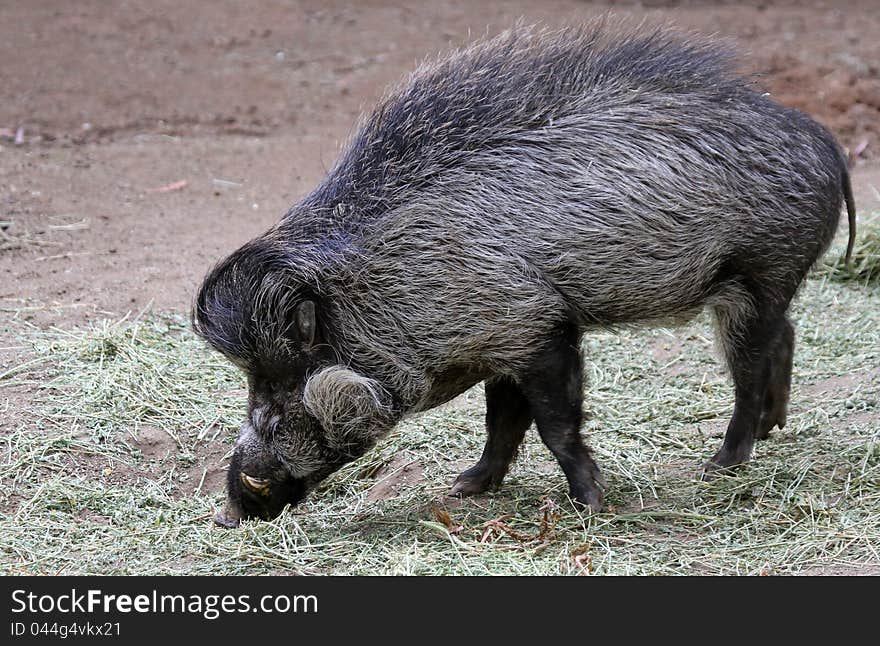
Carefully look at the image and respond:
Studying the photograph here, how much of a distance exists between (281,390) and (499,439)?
1.12 metres

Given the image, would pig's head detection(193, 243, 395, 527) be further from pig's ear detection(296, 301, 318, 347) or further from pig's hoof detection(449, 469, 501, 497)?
pig's hoof detection(449, 469, 501, 497)

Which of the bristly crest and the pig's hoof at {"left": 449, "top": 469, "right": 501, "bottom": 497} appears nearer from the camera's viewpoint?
the bristly crest

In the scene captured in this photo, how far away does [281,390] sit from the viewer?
5.21 meters

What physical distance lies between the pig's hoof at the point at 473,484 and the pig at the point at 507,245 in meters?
0.46

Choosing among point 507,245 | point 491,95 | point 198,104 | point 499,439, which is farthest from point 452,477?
point 198,104

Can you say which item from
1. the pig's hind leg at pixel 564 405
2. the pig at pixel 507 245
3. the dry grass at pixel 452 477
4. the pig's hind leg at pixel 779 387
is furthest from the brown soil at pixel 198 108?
the pig's hind leg at pixel 779 387

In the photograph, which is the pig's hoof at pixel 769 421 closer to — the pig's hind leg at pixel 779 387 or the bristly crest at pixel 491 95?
the pig's hind leg at pixel 779 387

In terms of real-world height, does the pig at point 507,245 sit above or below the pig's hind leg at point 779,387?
above

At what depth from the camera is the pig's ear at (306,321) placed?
5.06 meters

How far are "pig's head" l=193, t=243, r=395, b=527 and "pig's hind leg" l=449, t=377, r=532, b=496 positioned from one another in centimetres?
65

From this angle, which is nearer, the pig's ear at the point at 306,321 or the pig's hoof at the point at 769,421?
the pig's ear at the point at 306,321

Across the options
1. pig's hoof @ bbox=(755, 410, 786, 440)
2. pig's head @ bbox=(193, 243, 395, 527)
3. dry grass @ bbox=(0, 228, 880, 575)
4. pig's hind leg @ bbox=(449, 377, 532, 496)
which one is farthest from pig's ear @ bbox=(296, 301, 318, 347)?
pig's hoof @ bbox=(755, 410, 786, 440)

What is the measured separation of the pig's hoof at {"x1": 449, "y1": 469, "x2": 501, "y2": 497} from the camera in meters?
5.73
